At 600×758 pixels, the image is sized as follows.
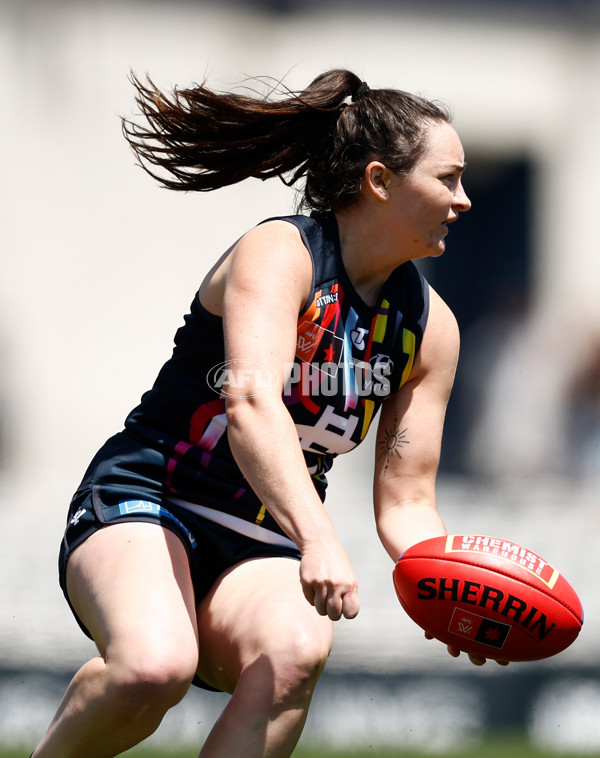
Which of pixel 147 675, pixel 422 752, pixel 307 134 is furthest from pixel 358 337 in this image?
pixel 422 752

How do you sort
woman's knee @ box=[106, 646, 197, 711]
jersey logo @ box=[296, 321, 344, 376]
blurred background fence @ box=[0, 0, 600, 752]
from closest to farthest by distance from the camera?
woman's knee @ box=[106, 646, 197, 711], jersey logo @ box=[296, 321, 344, 376], blurred background fence @ box=[0, 0, 600, 752]

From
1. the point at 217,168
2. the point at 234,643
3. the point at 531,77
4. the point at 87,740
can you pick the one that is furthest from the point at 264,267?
the point at 531,77

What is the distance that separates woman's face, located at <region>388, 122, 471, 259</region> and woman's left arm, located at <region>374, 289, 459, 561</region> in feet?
0.82

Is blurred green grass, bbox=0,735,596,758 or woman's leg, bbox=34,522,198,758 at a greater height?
woman's leg, bbox=34,522,198,758

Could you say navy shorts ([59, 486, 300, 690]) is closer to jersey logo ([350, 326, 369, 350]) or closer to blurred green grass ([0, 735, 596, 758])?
jersey logo ([350, 326, 369, 350])

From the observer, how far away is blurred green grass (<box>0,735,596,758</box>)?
3.79 metres

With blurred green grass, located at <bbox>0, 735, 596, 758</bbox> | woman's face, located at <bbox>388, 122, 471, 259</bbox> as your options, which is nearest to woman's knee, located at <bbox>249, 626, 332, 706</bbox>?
woman's face, located at <bbox>388, 122, 471, 259</bbox>

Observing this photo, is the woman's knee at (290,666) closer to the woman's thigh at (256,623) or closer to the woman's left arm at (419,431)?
the woman's thigh at (256,623)

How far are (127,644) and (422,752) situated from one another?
7.65ft

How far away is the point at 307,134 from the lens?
2576 millimetres

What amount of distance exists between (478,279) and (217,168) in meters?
2.51

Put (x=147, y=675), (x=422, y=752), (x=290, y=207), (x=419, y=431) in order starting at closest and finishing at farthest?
(x=147, y=675), (x=419, y=431), (x=422, y=752), (x=290, y=207)

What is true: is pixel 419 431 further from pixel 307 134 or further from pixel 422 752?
pixel 422 752

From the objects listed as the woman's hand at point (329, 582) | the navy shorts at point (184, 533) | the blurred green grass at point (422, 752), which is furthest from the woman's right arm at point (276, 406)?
the blurred green grass at point (422, 752)
